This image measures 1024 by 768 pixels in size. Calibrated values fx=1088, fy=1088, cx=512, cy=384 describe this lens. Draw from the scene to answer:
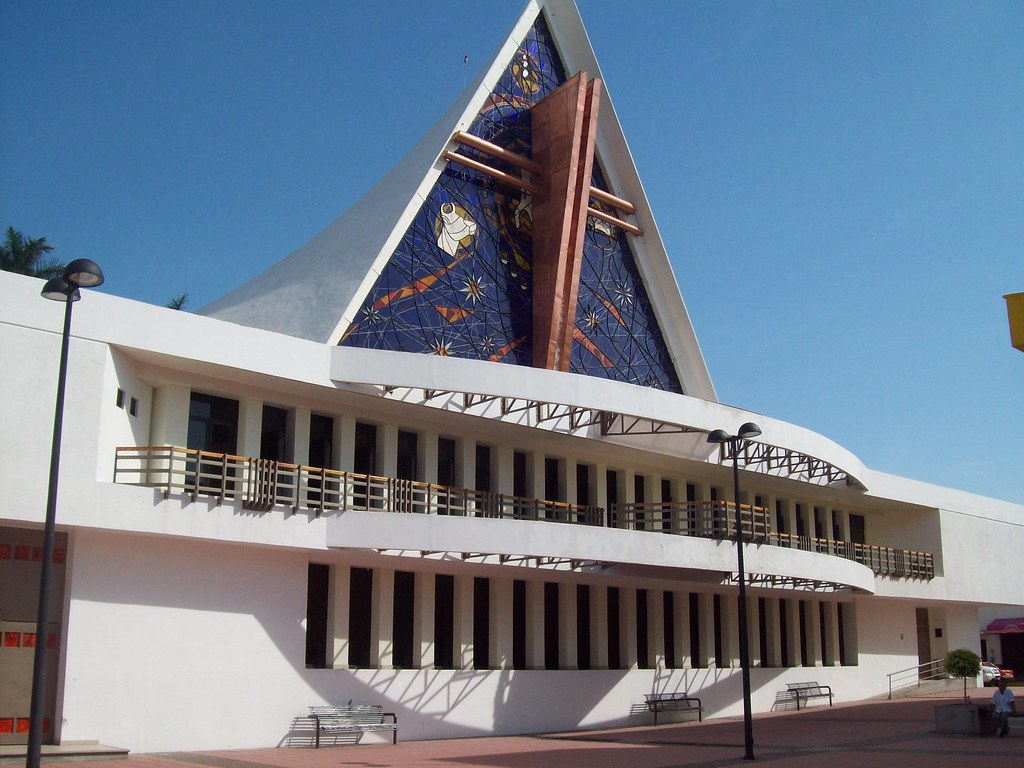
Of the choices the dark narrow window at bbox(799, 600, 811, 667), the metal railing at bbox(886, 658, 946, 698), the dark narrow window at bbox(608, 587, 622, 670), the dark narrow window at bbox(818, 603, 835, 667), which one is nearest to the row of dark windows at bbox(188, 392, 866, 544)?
the dark narrow window at bbox(608, 587, 622, 670)

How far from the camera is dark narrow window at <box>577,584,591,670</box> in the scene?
27.5 meters

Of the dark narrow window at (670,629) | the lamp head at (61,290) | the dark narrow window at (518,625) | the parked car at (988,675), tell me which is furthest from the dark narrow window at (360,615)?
the parked car at (988,675)

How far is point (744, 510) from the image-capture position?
27938 millimetres

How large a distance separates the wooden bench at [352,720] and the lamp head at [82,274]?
10871mm

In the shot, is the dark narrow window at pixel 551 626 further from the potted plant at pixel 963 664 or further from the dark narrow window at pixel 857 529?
the dark narrow window at pixel 857 529

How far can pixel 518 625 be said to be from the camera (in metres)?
26.3

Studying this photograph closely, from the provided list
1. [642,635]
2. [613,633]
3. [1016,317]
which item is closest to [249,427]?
[613,633]

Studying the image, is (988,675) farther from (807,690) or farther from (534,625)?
(534,625)

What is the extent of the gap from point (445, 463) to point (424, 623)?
12.4 ft

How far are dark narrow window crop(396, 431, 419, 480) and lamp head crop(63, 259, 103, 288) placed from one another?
1238 centimetres

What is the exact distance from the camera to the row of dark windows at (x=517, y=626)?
2250 cm

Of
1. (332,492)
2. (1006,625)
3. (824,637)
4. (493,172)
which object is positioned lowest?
(824,637)

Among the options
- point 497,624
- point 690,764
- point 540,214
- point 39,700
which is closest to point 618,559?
point 497,624

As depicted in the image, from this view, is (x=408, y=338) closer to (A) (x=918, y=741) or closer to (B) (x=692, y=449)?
→ (B) (x=692, y=449)
